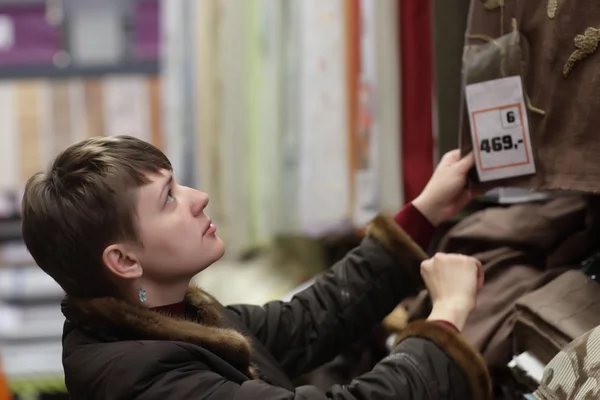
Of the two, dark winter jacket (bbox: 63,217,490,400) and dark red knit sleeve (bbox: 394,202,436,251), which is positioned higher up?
dark red knit sleeve (bbox: 394,202,436,251)

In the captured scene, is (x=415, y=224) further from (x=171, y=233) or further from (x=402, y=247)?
(x=171, y=233)

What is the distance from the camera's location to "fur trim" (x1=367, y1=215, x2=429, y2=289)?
108cm

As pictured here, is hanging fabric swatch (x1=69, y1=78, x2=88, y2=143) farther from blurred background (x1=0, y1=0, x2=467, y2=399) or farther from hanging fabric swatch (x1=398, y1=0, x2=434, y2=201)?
hanging fabric swatch (x1=398, y1=0, x2=434, y2=201)

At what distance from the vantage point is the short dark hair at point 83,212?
2.85 ft

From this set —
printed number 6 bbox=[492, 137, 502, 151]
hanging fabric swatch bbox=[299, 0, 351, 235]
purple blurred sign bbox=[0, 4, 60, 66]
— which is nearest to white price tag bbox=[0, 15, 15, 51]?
purple blurred sign bbox=[0, 4, 60, 66]

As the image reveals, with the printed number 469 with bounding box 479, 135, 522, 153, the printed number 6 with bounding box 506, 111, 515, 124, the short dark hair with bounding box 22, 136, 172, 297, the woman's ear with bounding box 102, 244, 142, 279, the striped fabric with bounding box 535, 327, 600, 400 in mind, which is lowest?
the striped fabric with bounding box 535, 327, 600, 400

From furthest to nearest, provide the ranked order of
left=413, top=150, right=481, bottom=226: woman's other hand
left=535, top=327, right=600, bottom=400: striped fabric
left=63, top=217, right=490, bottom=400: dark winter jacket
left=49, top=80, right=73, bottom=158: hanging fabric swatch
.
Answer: left=49, top=80, right=73, bottom=158: hanging fabric swatch
left=413, top=150, right=481, bottom=226: woman's other hand
left=63, top=217, right=490, bottom=400: dark winter jacket
left=535, top=327, right=600, bottom=400: striped fabric

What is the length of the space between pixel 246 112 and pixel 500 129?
1.13 m

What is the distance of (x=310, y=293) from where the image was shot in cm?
115

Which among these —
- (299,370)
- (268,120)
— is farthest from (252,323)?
(268,120)

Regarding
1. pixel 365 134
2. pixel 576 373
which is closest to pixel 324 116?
pixel 365 134

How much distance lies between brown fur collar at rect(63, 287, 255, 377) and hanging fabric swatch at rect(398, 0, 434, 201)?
542mm

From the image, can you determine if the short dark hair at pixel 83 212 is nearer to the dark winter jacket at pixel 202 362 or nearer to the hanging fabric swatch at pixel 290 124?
the dark winter jacket at pixel 202 362

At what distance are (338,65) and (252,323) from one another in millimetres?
691
